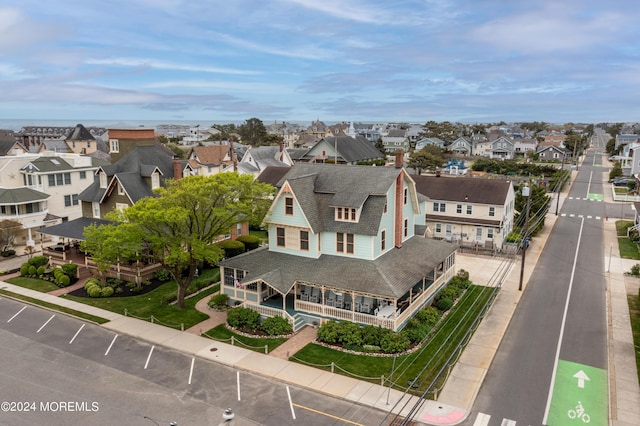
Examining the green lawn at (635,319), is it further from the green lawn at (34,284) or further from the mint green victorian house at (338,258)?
the green lawn at (34,284)

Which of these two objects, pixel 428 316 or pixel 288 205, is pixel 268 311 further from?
pixel 428 316

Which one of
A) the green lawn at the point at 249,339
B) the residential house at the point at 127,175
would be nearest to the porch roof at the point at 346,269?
the green lawn at the point at 249,339

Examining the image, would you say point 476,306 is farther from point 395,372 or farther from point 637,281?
point 637,281

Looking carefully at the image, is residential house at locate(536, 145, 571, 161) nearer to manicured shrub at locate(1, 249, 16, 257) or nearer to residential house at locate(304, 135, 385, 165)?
residential house at locate(304, 135, 385, 165)

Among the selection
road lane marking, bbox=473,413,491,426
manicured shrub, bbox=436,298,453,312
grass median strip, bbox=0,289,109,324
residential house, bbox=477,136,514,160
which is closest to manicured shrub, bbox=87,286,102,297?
grass median strip, bbox=0,289,109,324

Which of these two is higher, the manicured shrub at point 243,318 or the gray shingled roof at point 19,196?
the gray shingled roof at point 19,196

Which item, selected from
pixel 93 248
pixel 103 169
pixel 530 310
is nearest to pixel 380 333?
pixel 530 310

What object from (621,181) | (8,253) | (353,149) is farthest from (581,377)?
(353,149)
